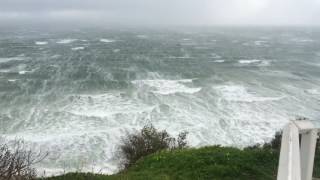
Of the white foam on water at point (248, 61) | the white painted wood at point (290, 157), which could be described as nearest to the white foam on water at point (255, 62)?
the white foam on water at point (248, 61)

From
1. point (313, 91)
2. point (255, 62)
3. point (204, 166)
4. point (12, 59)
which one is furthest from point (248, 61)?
point (204, 166)

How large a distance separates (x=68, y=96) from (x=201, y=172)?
37457 millimetres

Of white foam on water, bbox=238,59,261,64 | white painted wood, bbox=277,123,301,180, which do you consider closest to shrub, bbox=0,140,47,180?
white painted wood, bbox=277,123,301,180

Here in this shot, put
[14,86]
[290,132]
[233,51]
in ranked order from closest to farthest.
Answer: [290,132] < [14,86] < [233,51]

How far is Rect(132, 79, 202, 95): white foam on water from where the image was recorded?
2185 inches

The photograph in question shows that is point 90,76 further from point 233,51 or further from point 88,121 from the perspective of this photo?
point 233,51

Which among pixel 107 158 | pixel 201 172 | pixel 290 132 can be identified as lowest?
pixel 107 158

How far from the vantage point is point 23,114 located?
145 feet

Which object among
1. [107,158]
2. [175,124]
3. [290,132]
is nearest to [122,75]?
[175,124]

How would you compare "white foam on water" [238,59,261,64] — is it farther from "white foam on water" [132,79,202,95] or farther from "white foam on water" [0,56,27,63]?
"white foam on water" [0,56,27,63]

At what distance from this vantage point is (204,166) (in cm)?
1767

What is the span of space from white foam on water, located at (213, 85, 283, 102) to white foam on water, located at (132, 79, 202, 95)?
3.30 meters

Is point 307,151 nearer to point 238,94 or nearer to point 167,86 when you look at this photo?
point 238,94

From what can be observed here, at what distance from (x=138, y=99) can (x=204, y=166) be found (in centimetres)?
3380
